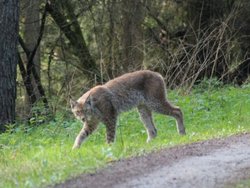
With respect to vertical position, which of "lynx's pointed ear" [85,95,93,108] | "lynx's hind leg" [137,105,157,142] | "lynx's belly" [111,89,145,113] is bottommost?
"lynx's hind leg" [137,105,157,142]

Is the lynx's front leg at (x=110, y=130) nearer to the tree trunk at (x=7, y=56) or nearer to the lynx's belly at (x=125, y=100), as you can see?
the lynx's belly at (x=125, y=100)

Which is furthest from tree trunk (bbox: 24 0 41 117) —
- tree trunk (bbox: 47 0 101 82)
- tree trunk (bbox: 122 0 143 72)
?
tree trunk (bbox: 122 0 143 72)

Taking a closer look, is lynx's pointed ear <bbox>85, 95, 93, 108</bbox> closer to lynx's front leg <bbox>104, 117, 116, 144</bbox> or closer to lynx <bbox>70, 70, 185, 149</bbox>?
lynx <bbox>70, 70, 185, 149</bbox>

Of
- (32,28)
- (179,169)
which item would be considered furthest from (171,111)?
(32,28)

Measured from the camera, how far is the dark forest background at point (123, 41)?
59.3 ft

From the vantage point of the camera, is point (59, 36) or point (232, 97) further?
point (59, 36)

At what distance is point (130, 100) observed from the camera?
11.8 meters

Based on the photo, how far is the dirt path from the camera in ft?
24.1

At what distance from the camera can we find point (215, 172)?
781cm

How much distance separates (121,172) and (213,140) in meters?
2.71

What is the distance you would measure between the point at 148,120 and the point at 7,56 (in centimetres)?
319

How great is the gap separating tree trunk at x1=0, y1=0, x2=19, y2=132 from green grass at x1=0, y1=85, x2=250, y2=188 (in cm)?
51

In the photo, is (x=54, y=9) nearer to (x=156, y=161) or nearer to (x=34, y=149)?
(x=34, y=149)

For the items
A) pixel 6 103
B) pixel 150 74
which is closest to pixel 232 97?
pixel 150 74
